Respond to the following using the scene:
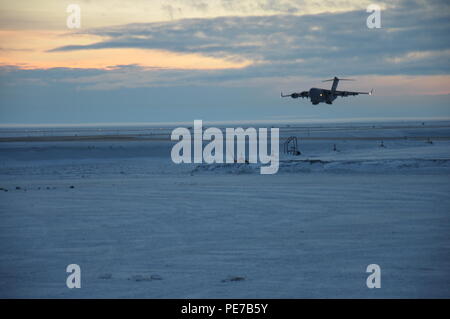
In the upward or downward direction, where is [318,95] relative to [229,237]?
upward

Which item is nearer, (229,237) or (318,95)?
(229,237)

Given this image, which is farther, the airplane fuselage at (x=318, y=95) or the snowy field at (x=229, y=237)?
the airplane fuselage at (x=318, y=95)

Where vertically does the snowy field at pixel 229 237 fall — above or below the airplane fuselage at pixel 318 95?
below

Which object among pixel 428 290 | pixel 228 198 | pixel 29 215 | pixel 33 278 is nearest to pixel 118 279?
pixel 33 278

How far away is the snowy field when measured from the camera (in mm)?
10359

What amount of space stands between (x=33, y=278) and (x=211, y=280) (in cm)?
340

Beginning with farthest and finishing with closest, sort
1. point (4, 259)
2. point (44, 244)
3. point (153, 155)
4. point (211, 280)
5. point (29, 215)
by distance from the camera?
point (153, 155) < point (29, 215) < point (44, 244) < point (4, 259) < point (211, 280)

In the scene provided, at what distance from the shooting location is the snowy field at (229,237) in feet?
34.0

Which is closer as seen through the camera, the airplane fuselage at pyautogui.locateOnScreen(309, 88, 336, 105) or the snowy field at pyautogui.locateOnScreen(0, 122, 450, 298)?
the snowy field at pyautogui.locateOnScreen(0, 122, 450, 298)

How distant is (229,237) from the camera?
14.6 metres

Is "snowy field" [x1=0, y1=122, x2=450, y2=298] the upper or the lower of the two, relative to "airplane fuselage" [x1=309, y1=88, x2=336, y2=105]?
lower

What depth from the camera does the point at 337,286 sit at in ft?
33.6
